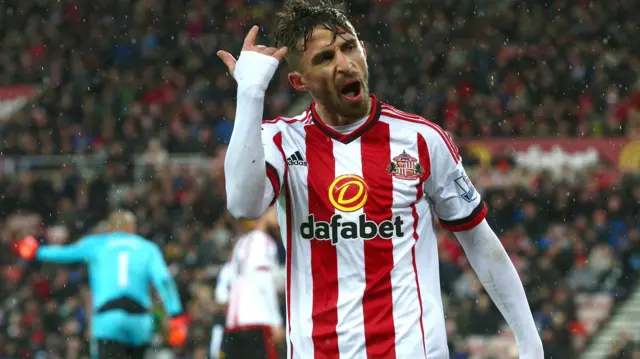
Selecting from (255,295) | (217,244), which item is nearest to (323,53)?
(255,295)

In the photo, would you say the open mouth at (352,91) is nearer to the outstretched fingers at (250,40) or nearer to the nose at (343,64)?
the nose at (343,64)

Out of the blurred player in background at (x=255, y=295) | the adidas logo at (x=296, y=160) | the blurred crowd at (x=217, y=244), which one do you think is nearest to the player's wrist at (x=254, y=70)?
the adidas logo at (x=296, y=160)

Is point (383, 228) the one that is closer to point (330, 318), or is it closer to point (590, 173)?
point (330, 318)

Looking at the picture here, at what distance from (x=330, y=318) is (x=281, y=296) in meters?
9.83

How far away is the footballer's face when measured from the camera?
11.2ft

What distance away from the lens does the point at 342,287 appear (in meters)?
3.44

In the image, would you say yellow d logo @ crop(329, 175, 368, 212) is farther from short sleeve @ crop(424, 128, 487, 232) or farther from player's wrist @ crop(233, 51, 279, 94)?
player's wrist @ crop(233, 51, 279, 94)

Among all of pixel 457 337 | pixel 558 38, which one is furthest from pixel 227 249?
pixel 558 38

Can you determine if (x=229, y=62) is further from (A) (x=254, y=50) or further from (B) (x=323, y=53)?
(B) (x=323, y=53)

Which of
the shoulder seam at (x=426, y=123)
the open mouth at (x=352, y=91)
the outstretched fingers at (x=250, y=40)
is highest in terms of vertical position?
the outstretched fingers at (x=250, y=40)

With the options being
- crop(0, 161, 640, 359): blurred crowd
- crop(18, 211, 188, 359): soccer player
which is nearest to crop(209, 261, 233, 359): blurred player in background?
crop(18, 211, 188, 359): soccer player

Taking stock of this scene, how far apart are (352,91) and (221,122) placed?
15.2 meters

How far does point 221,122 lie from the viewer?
1852cm

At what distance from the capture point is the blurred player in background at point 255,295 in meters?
9.90
